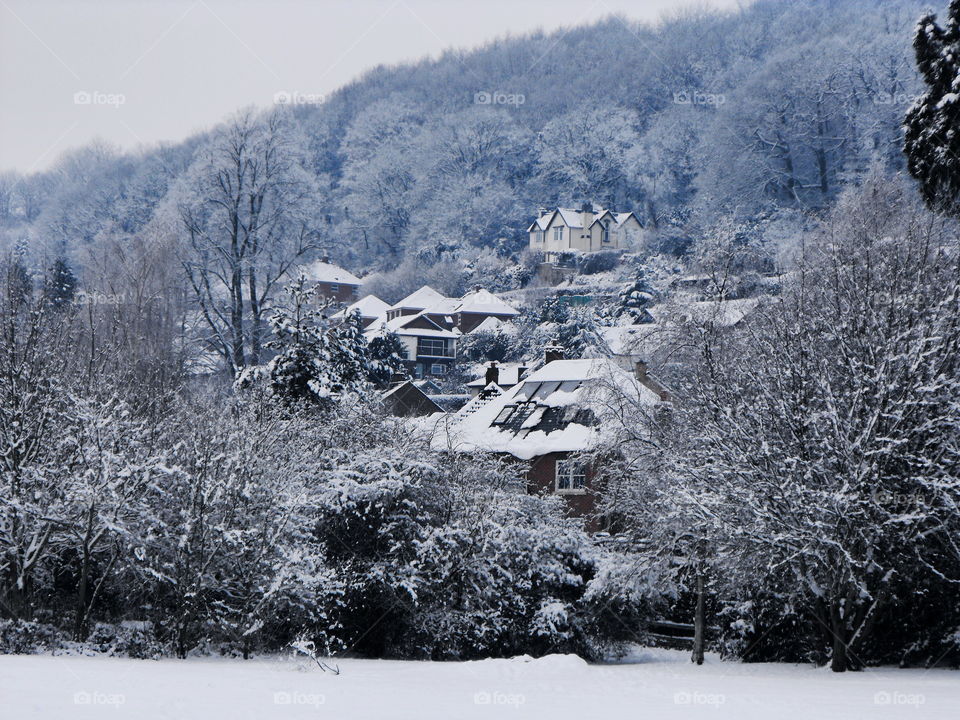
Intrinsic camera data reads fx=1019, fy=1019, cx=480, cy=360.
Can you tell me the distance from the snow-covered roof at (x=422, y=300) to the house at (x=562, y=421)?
148 ft

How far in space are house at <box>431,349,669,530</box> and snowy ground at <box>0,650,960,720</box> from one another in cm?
837

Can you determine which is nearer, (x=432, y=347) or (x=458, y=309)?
(x=432, y=347)

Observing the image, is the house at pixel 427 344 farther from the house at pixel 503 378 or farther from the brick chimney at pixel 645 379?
the brick chimney at pixel 645 379

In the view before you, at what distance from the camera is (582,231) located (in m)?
94.8

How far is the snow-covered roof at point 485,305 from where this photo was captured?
77.0m

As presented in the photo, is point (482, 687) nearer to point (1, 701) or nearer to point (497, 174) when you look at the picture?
point (1, 701)

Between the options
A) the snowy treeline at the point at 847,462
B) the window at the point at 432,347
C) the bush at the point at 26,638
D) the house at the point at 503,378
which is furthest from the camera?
the window at the point at 432,347

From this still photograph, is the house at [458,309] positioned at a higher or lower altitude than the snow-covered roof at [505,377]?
higher

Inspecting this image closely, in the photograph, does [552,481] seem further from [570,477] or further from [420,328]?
[420,328]

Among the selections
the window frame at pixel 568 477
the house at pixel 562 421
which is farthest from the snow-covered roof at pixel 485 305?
the window frame at pixel 568 477

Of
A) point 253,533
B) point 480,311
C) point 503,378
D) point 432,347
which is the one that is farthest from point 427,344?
point 253,533

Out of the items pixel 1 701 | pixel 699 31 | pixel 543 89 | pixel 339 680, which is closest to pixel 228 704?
pixel 1 701

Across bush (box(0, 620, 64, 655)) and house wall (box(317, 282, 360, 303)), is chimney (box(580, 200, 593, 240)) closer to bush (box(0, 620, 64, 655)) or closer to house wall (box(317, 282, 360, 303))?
house wall (box(317, 282, 360, 303))

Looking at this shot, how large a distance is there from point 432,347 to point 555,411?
43.4 meters
